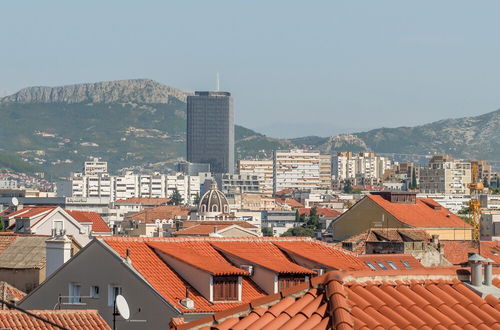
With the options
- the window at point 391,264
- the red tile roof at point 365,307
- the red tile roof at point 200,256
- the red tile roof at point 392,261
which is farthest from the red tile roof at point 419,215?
the red tile roof at point 365,307

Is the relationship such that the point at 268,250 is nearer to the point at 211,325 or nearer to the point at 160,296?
the point at 160,296

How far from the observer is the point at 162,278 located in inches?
1213

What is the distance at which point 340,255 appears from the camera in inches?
1483

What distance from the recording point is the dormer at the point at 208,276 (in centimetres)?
3088

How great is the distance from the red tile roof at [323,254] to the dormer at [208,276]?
12.1ft

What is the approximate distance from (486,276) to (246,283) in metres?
16.3

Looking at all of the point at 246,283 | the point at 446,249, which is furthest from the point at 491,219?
the point at 246,283

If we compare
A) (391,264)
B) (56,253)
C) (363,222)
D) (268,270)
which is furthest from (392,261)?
(363,222)

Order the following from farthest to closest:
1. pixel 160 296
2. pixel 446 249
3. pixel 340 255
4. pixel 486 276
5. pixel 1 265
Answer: pixel 446 249
pixel 1 265
pixel 340 255
pixel 160 296
pixel 486 276

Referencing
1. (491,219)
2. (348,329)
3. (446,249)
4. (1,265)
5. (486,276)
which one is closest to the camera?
(348,329)

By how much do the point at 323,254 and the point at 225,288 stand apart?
620cm

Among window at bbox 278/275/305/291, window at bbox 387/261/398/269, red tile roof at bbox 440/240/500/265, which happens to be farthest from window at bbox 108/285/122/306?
red tile roof at bbox 440/240/500/265

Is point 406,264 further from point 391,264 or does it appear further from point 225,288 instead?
point 225,288

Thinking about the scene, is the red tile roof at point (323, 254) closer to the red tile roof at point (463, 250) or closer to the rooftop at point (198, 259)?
the rooftop at point (198, 259)
